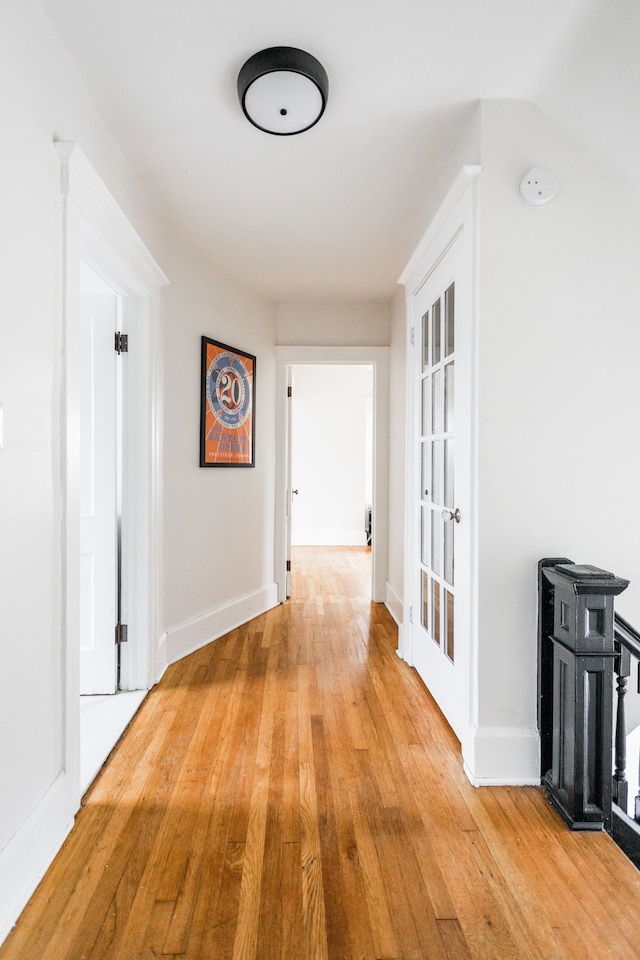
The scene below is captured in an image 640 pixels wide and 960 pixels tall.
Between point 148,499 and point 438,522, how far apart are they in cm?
142

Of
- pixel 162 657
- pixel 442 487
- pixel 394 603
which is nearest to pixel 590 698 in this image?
pixel 442 487

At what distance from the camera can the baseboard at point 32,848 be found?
1299mm

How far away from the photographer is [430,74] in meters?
1.77

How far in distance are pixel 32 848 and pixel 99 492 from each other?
1.54 metres

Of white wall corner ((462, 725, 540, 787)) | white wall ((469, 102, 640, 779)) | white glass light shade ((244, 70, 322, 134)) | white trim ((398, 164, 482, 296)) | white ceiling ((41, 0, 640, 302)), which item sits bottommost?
white wall corner ((462, 725, 540, 787))

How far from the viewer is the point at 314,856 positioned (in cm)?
155

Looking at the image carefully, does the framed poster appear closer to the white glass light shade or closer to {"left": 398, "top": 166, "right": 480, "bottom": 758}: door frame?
{"left": 398, "top": 166, "right": 480, "bottom": 758}: door frame

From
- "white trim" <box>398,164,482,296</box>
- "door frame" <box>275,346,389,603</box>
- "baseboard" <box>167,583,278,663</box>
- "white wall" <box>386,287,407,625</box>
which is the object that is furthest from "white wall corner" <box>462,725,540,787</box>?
"door frame" <box>275,346,389,603</box>

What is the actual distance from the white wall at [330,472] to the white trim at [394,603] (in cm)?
357

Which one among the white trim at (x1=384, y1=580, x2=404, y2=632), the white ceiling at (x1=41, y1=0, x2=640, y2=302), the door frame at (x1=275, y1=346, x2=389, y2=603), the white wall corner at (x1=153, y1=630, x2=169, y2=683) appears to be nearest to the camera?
the white ceiling at (x1=41, y1=0, x2=640, y2=302)

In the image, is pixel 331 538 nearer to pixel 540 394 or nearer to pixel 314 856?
pixel 540 394

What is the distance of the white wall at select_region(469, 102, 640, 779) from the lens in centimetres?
191

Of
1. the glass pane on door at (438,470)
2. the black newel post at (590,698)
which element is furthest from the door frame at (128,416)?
the black newel post at (590,698)

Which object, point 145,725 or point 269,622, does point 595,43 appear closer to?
point 145,725
